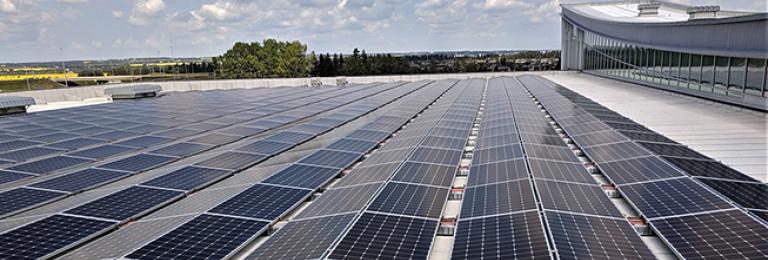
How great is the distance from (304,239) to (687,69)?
2774cm

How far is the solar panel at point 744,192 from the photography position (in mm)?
9289

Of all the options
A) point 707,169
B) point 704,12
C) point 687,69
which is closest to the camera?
point 707,169

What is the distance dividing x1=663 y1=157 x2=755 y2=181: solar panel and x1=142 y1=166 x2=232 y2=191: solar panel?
14658mm

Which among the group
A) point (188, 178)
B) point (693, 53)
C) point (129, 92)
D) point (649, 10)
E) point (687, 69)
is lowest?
point (188, 178)

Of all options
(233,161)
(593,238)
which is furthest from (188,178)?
(593,238)

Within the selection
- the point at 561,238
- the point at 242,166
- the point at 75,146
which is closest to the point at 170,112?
the point at 75,146

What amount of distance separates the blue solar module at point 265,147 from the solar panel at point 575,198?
11.8 metres

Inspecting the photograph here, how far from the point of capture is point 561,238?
318 inches

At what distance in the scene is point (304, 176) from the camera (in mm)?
14125

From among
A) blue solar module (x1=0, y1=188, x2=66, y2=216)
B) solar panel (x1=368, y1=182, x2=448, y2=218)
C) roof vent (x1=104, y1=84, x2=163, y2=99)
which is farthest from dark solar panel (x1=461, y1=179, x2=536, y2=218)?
roof vent (x1=104, y1=84, x2=163, y2=99)

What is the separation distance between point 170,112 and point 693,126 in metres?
35.9

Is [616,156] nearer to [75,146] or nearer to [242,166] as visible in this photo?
[242,166]

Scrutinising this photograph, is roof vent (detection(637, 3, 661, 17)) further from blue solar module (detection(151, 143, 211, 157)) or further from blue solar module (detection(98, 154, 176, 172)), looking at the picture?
blue solar module (detection(98, 154, 176, 172))

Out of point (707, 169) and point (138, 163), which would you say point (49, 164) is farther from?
point (707, 169)
